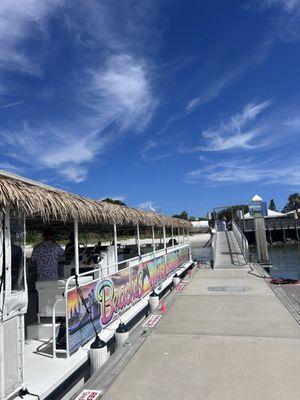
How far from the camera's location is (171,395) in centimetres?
489

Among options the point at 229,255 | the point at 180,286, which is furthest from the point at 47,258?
the point at 229,255

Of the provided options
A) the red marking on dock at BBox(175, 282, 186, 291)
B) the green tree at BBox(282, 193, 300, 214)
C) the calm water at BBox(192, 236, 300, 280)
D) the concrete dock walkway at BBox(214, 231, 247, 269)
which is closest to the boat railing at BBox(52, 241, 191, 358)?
the red marking on dock at BBox(175, 282, 186, 291)

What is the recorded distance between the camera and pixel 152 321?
28.3 feet

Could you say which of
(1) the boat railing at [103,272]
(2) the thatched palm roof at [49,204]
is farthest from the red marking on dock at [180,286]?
(2) the thatched palm roof at [49,204]

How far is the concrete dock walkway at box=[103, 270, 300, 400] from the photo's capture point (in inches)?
196

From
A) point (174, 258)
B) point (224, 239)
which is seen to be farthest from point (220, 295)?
point (224, 239)

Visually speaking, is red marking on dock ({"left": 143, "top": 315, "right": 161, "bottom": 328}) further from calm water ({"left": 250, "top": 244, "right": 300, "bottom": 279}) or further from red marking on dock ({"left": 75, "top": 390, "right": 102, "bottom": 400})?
calm water ({"left": 250, "top": 244, "right": 300, "bottom": 279})

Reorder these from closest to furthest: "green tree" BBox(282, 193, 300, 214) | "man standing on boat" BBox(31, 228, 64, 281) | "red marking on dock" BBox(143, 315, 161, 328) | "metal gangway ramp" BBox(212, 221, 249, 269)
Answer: "man standing on boat" BBox(31, 228, 64, 281) → "red marking on dock" BBox(143, 315, 161, 328) → "metal gangway ramp" BBox(212, 221, 249, 269) → "green tree" BBox(282, 193, 300, 214)

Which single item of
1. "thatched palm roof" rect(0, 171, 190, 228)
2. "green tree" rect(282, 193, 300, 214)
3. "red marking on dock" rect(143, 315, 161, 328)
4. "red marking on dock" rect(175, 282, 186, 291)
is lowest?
"red marking on dock" rect(143, 315, 161, 328)

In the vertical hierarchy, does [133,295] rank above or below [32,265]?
below

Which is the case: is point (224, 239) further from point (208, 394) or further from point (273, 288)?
point (208, 394)

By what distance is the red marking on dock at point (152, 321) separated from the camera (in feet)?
27.2

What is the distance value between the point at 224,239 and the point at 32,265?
80.2 feet

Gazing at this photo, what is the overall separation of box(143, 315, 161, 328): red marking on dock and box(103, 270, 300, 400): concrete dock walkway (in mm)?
142
